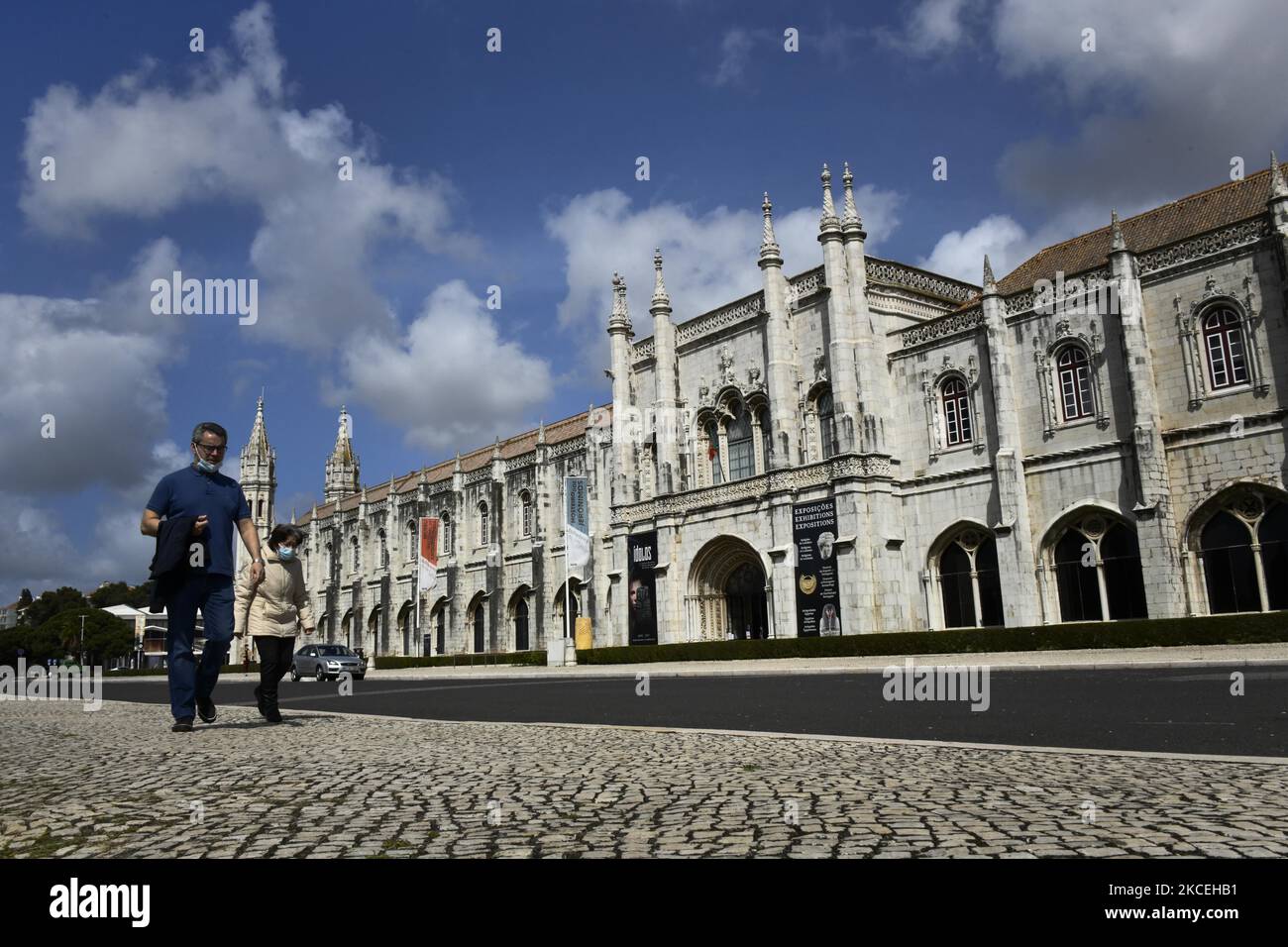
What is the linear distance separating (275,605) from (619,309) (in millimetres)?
34750

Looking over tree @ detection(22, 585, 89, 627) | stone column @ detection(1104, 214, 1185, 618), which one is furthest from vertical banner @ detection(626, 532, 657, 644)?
tree @ detection(22, 585, 89, 627)

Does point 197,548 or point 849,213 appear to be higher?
point 849,213

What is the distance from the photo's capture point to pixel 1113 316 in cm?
2766

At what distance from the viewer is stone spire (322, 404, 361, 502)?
75938mm

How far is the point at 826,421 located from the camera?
34.5 metres

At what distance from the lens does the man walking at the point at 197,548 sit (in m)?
7.91

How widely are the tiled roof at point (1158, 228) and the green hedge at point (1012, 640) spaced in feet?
36.1

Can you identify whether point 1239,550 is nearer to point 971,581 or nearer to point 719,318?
point 971,581

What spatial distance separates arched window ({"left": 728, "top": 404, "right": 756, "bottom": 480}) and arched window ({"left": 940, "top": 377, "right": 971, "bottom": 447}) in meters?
7.66

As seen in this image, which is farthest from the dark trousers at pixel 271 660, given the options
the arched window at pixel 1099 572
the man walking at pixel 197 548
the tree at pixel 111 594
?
the tree at pixel 111 594

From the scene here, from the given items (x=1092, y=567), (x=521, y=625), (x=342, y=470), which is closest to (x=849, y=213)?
(x=1092, y=567)
